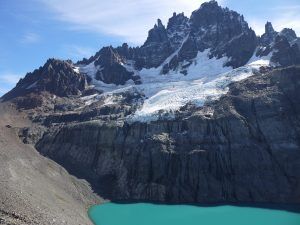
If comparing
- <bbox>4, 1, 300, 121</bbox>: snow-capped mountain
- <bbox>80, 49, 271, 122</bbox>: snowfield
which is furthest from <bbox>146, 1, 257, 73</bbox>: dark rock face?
<bbox>80, 49, 271, 122</bbox>: snowfield

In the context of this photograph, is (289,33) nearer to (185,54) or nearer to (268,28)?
(268,28)

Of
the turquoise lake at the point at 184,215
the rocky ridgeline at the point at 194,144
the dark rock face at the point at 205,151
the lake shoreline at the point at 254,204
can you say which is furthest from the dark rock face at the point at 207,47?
the turquoise lake at the point at 184,215

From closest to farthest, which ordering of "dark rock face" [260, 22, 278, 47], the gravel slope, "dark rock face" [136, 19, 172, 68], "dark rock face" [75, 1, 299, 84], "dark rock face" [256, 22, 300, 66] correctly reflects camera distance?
the gravel slope → "dark rock face" [256, 22, 300, 66] → "dark rock face" [75, 1, 299, 84] → "dark rock face" [260, 22, 278, 47] → "dark rock face" [136, 19, 172, 68]

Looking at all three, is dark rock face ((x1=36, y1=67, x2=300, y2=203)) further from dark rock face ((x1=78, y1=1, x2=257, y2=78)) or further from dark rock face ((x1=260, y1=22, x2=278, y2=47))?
dark rock face ((x1=260, y1=22, x2=278, y2=47))

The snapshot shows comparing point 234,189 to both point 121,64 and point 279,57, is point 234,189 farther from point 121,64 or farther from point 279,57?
point 121,64

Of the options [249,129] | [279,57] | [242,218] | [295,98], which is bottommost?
[242,218]

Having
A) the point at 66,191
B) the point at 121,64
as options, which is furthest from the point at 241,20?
the point at 66,191

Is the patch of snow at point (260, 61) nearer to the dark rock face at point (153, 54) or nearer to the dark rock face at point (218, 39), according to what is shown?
the dark rock face at point (218, 39)
